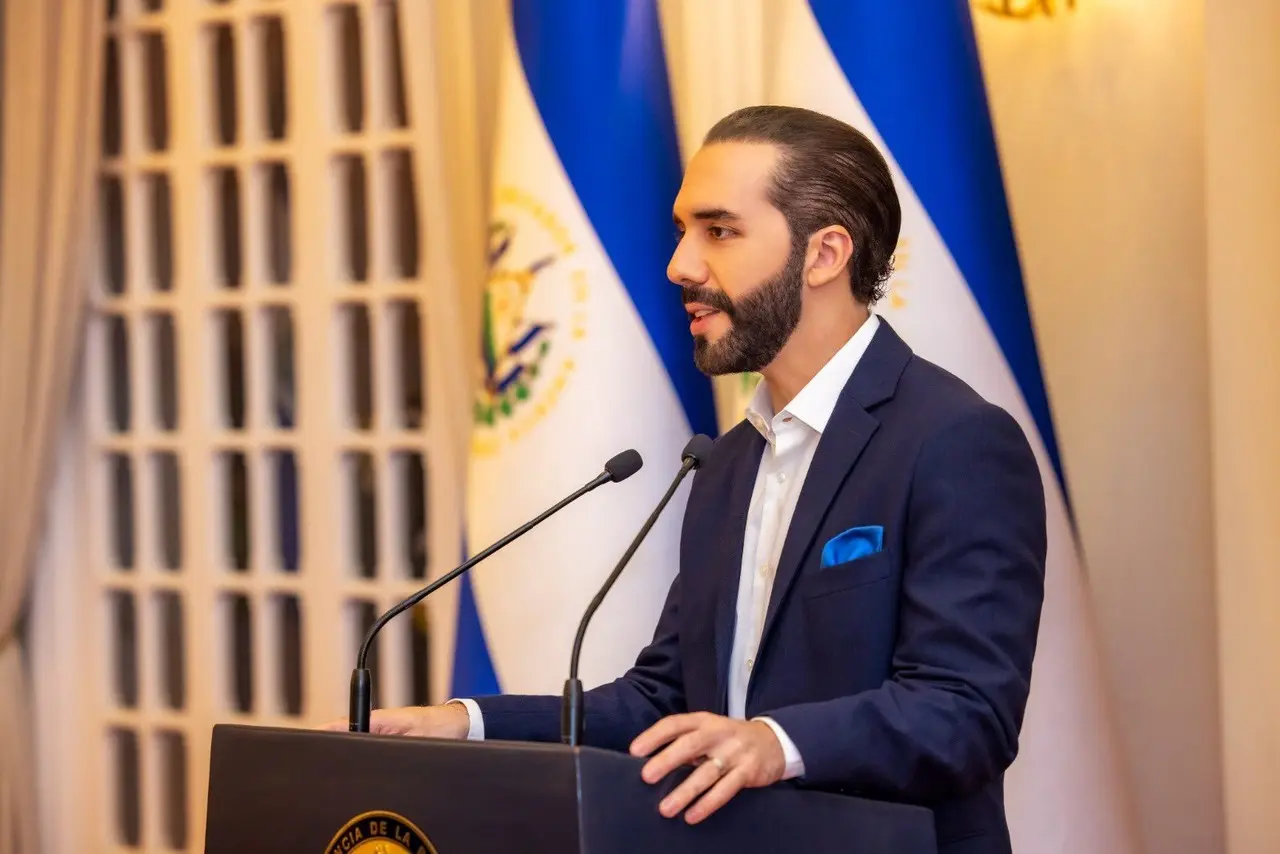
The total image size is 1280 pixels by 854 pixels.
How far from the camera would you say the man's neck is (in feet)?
5.72

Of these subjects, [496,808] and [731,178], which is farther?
[731,178]

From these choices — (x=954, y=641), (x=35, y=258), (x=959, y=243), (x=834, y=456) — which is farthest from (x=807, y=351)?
(x=35, y=258)

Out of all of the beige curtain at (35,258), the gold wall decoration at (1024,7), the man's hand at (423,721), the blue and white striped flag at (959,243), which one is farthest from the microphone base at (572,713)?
the beige curtain at (35,258)

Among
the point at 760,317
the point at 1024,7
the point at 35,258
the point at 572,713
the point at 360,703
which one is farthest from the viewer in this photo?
the point at 35,258

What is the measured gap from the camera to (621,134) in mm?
2396

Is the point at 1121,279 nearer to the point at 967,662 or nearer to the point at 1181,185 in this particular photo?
the point at 1181,185

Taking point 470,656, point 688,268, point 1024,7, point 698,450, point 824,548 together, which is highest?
point 1024,7

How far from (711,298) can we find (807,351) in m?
0.13

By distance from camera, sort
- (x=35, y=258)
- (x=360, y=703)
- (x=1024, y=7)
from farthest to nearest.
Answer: (x=35, y=258) < (x=1024, y=7) < (x=360, y=703)

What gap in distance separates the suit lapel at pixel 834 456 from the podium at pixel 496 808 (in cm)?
37

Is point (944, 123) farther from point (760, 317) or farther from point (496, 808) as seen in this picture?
point (496, 808)

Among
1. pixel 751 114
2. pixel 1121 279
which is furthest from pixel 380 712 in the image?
pixel 1121 279

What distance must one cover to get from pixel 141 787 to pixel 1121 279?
8.34 ft

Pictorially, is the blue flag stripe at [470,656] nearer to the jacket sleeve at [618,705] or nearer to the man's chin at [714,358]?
the jacket sleeve at [618,705]
